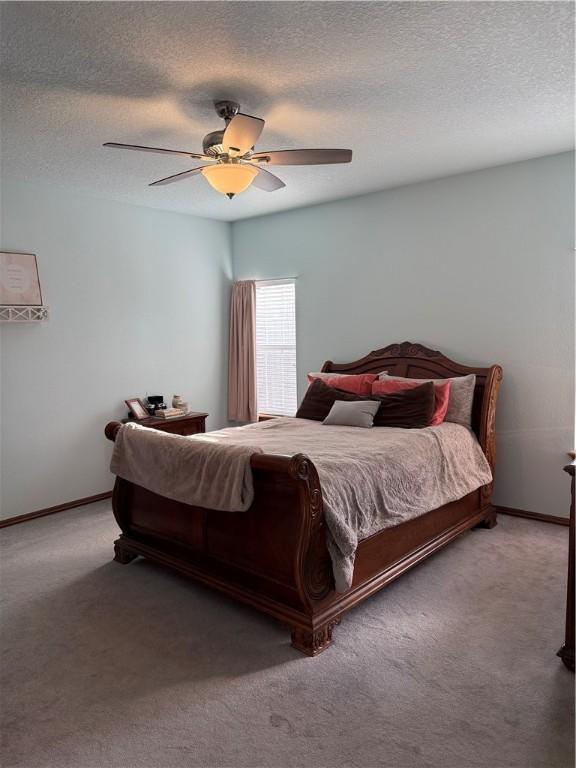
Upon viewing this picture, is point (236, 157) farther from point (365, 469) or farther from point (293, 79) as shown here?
point (365, 469)

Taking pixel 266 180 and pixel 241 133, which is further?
pixel 266 180

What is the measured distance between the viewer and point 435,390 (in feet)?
→ 13.2

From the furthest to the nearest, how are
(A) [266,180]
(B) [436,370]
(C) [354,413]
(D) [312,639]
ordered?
(B) [436,370] < (C) [354,413] < (A) [266,180] < (D) [312,639]

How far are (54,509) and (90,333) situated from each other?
153 centimetres

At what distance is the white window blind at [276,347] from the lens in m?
5.71

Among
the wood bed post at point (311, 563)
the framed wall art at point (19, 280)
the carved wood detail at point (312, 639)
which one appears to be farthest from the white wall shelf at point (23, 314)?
the carved wood detail at point (312, 639)

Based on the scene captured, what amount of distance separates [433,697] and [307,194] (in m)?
4.03

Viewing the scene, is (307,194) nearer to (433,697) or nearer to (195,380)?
(195,380)

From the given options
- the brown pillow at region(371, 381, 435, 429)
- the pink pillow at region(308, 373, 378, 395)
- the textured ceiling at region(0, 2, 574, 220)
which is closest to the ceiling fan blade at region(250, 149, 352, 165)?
the textured ceiling at region(0, 2, 574, 220)

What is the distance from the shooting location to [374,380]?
449cm

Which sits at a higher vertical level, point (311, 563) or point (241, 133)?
point (241, 133)

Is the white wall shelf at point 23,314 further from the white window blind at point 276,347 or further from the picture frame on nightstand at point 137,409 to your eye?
the white window blind at point 276,347

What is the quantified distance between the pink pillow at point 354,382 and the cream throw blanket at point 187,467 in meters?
1.83

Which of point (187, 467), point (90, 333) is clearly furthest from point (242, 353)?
point (187, 467)
